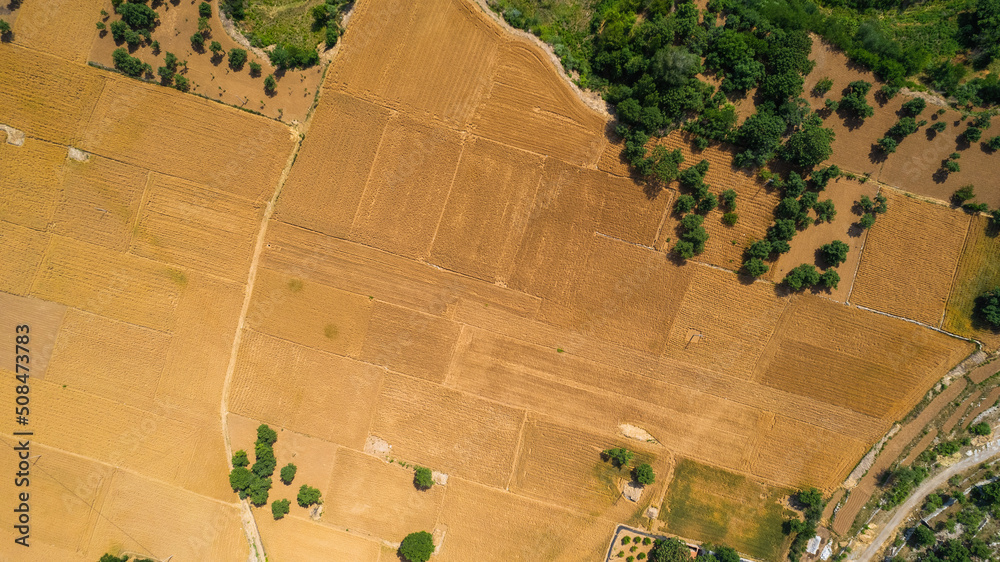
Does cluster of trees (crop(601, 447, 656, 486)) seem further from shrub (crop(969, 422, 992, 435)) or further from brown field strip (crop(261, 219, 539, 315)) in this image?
Result: shrub (crop(969, 422, 992, 435))

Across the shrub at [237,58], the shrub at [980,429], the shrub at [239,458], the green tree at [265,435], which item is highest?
the shrub at [237,58]

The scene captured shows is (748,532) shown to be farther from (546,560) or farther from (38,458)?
(38,458)

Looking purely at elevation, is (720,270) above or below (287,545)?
above

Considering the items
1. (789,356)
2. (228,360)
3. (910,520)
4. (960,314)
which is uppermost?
(960,314)

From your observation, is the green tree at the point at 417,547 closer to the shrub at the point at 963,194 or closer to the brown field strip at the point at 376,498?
the brown field strip at the point at 376,498

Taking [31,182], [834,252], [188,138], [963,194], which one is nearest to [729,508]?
[834,252]


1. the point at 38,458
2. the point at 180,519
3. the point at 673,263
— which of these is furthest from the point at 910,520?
the point at 38,458

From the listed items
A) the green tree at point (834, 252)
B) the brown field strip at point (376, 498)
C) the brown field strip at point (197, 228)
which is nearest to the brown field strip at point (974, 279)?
the green tree at point (834, 252)
